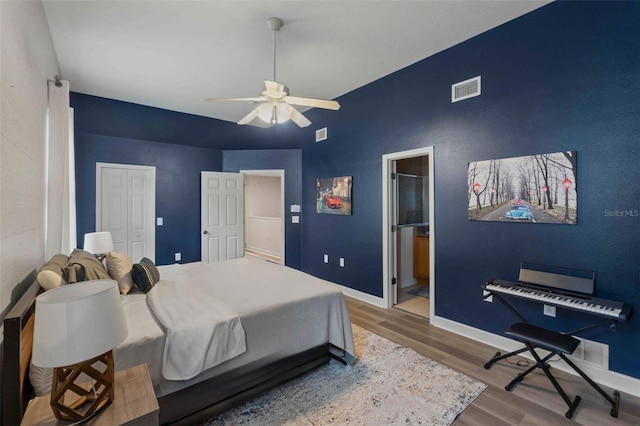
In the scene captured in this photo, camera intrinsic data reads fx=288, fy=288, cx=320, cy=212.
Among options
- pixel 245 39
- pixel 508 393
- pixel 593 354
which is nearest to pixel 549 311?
pixel 593 354

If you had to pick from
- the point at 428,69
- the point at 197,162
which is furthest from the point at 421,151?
the point at 197,162

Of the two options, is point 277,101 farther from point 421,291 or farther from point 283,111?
point 421,291

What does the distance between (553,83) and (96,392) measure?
3.73 meters

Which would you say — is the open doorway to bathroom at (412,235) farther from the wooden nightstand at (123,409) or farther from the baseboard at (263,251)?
the baseboard at (263,251)

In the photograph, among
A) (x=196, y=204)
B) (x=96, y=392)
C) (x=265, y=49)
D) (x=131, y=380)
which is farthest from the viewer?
(x=196, y=204)

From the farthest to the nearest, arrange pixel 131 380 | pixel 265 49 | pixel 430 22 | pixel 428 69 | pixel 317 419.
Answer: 1. pixel 428 69
2. pixel 265 49
3. pixel 430 22
4. pixel 317 419
5. pixel 131 380

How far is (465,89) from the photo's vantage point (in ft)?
9.98

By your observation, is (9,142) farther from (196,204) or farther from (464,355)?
(196,204)

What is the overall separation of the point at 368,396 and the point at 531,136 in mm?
2613

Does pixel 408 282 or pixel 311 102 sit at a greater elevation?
pixel 311 102

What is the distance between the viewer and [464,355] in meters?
2.71

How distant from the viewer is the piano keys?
199 cm

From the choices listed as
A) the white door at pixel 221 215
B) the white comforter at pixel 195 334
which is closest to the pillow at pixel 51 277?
the white comforter at pixel 195 334

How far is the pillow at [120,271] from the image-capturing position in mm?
2368
